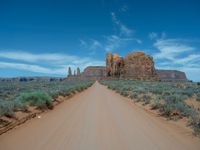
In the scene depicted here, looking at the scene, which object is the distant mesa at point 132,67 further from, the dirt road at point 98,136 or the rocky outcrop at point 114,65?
the dirt road at point 98,136

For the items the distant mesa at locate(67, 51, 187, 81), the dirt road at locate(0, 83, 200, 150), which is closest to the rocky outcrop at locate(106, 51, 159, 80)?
the distant mesa at locate(67, 51, 187, 81)

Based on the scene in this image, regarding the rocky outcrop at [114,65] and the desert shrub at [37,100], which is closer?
the desert shrub at [37,100]

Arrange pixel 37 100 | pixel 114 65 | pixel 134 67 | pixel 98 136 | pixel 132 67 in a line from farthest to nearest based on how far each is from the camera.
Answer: pixel 114 65, pixel 132 67, pixel 134 67, pixel 37 100, pixel 98 136

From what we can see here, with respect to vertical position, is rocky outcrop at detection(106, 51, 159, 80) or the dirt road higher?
rocky outcrop at detection(106, 51, 159, 80)

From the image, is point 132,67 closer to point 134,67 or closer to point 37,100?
point 134,67

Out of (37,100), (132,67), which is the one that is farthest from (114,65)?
(37,100)

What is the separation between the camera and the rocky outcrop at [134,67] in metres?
127

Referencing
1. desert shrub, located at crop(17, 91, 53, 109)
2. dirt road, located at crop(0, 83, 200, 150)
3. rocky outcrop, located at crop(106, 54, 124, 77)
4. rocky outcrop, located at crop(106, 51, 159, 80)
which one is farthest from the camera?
rocky outcrop, located at crop(106, 54, 124, 77)

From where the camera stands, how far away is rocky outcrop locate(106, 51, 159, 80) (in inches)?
5002

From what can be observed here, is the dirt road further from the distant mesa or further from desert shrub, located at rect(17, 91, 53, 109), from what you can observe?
the distant mesa

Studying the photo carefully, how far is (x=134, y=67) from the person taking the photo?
430 ft

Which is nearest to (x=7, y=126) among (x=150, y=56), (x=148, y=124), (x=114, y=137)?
(x=114, y=137)

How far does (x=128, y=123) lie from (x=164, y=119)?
7.24 feet

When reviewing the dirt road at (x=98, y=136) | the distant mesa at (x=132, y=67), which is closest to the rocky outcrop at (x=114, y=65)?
the distant mesa at (x=132, y=67)
